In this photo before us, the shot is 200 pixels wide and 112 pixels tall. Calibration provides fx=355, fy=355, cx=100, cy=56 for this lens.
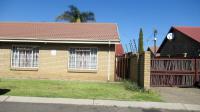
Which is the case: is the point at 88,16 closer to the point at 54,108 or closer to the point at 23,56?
the point at 23,56

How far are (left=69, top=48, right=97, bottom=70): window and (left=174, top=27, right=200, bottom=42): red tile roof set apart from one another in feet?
31.9

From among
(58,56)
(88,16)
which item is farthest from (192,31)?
(88,16)

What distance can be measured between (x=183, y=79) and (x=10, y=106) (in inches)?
441

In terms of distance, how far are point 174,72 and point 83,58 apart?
584 centimetres

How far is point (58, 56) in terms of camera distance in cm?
2214

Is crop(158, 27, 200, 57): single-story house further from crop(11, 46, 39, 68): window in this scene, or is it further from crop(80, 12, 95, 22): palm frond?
crop(80, 12, 95, 22): palm frond

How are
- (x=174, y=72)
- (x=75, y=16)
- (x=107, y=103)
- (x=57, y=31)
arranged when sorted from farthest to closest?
(x=75, y=16) → (x=57, y=31) → (x=174, y=72) → (x=107, y=103)

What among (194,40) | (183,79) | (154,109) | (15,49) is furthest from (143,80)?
(194,40)

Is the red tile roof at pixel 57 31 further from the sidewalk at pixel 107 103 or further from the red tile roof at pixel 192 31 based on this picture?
the sidewalk at pixel 107 103

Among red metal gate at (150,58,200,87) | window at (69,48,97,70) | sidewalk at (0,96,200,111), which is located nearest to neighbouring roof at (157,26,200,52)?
red metal gate at (150,58,200,87)

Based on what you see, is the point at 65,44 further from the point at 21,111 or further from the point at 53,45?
the point at 21,111

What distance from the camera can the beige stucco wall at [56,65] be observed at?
21969 millimetres

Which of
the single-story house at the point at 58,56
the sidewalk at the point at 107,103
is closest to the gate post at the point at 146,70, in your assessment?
the sidewalk at the point at 107,103

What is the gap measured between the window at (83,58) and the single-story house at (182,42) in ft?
24.6
